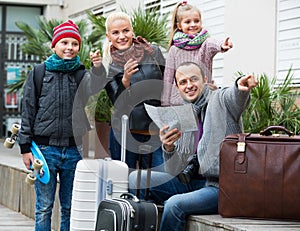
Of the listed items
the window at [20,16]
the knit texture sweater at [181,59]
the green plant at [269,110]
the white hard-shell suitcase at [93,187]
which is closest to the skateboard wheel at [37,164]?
the white hard-shell suitcase at [93,187]

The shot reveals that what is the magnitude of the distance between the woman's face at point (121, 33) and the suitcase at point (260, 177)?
3.81 feet

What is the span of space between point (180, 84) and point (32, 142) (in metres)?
1.13

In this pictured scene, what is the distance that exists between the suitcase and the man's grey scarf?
418 mm

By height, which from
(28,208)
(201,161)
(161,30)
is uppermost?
(161,30)

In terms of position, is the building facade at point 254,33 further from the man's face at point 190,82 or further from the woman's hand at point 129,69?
the man's face at point 190,82

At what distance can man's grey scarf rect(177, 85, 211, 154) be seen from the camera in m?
5.27

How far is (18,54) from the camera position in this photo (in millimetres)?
18719

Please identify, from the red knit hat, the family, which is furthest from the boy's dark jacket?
the red knit hat

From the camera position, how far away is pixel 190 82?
531 centimetres

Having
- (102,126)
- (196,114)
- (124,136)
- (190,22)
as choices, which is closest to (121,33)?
(190,22)

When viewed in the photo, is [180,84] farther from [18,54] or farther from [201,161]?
[18,54]

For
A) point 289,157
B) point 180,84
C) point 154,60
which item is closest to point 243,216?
point 289,157

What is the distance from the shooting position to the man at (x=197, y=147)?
506 centimetres

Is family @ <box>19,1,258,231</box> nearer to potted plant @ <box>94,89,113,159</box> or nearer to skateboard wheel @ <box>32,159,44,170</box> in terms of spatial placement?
skateboard wheel @ <box>32,159,44,170</box>
